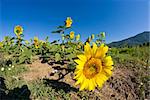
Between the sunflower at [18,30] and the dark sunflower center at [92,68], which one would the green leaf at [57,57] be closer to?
the sunflower at [18,30]

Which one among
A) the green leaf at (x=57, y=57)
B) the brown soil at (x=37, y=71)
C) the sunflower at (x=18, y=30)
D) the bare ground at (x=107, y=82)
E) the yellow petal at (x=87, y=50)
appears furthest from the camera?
the sunflower at (x=18, y=30)

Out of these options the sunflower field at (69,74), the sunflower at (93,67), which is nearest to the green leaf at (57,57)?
the sunflower field at (69,74)

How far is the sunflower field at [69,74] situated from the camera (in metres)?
3.03

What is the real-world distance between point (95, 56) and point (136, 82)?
1.43 metres

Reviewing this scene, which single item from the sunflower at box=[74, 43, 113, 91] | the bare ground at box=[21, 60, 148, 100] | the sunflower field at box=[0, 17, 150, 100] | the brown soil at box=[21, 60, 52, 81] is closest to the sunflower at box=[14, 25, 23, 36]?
the sunflower field at box=[0, 17, 150, 100]

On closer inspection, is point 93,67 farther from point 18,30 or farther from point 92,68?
point 18,30

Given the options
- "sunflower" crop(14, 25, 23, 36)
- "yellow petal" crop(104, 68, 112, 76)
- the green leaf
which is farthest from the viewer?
"sunflower" crop(14, 25, 23, 36)

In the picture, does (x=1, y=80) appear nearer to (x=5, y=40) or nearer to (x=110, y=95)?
(x=110, y=95)

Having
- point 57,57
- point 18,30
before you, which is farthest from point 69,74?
point 18,30

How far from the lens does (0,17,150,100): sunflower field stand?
3.03 m

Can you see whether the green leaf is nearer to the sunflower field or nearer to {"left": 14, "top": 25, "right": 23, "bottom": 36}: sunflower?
the sunflower field

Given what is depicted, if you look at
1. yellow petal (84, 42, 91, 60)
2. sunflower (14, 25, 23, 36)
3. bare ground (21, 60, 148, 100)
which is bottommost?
bare ground (21, 60, 148, 100)

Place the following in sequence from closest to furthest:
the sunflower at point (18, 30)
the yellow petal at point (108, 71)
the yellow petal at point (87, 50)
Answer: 1. the yellow petal at point (87, 50)
2. the yellow petal at point (108, 71)
3. the sunflower at point (18, 30)

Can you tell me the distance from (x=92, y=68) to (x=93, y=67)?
2 centimetres
